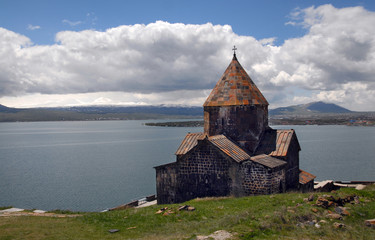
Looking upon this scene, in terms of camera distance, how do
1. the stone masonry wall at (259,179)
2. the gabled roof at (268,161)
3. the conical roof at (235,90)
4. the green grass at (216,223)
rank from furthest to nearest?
the conical roof at (235,90), the gabled roof at (268,161), the stone masonry wall at (259,179), the green grass at (216,223)

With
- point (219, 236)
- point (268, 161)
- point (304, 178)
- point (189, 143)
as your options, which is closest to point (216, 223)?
point (219, 236)

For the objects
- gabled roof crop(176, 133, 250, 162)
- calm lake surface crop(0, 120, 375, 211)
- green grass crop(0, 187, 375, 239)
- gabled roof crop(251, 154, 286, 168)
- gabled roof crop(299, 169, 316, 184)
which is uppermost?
gabled roof crop(176, 133, 250, 162)

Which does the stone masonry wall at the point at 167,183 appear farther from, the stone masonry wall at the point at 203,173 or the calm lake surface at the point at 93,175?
the calm lake surface at the point at 93,175

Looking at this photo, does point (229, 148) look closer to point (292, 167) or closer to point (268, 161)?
point (268, 161)

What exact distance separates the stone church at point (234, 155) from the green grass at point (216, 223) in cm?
183

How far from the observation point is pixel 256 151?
1780 centimetres

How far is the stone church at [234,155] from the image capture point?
49.5 ft

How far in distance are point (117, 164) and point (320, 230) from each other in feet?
135

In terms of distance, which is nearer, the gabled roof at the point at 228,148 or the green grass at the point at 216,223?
the green grass at the point at 216,223

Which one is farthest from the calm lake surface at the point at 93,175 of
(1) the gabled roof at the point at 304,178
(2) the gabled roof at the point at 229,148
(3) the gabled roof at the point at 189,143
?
(1) the gabled roof at the point at 304,178

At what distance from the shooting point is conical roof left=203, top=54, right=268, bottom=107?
17.9m

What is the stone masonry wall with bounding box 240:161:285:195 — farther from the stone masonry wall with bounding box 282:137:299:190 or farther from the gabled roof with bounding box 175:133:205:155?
the gabled roof with bounding box 175:133:205:155

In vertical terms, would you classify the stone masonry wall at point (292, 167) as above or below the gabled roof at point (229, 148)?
below

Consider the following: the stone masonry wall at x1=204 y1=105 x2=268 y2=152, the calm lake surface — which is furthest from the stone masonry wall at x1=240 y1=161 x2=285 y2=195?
the calm lake surface
